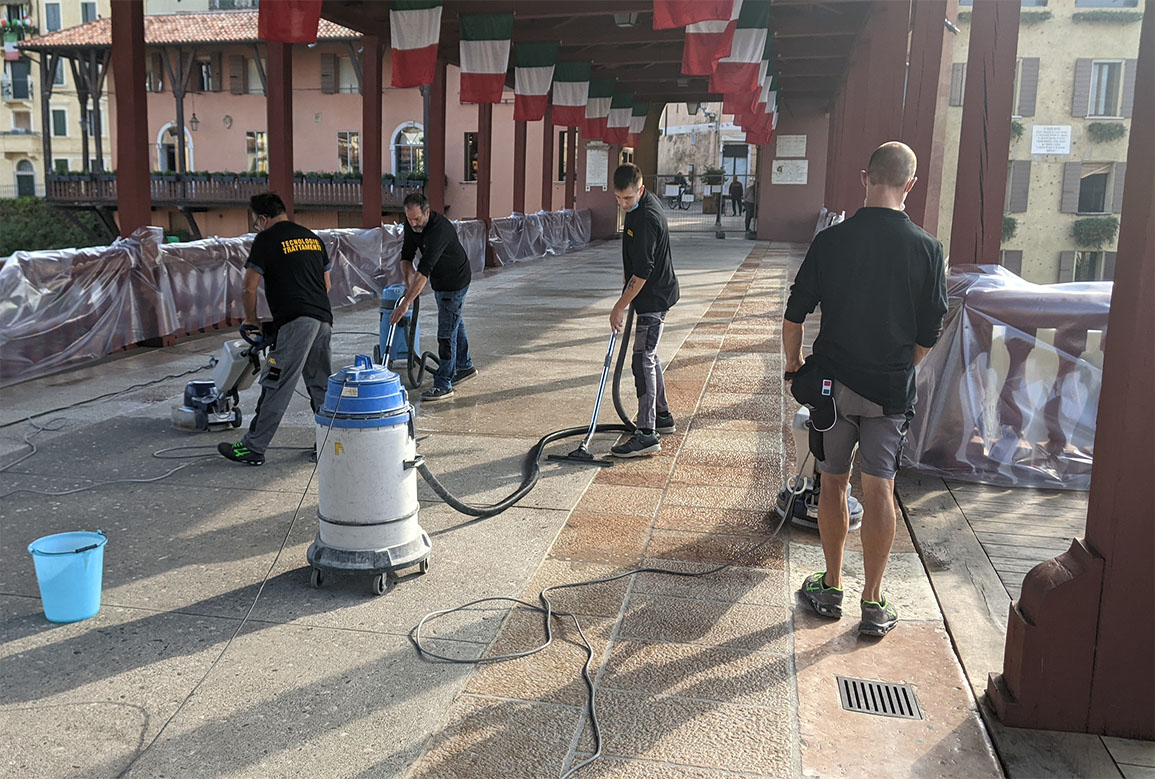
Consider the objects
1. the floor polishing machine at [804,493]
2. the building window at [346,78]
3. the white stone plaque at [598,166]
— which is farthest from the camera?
the building window at [346,78]

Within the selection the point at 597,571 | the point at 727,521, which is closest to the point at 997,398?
the point at 727,521

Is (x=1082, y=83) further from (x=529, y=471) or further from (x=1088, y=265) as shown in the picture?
(x=529, y=471)

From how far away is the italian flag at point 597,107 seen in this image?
25.3 meters

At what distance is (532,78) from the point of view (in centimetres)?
2019

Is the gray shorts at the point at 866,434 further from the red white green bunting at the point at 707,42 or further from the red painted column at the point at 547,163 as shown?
the red painted column at the point at 547,163

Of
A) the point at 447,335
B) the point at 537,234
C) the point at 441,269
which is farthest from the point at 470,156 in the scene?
the point at 447,335

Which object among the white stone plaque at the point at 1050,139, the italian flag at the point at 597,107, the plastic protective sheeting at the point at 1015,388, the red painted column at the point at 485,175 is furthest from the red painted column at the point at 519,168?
the white stone plaque at the point at 1050,139

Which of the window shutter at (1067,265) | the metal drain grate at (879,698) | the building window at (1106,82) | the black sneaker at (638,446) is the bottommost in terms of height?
the window shutter at (1067,265)

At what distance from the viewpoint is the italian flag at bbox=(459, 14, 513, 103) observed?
16.8 metres

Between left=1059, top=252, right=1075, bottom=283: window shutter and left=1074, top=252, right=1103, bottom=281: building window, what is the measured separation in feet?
0.82

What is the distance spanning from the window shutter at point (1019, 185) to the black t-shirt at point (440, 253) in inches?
1753

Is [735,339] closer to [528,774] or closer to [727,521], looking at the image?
[727,521]

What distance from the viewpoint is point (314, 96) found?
1681 inches

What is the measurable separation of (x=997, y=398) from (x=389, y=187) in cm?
3324
